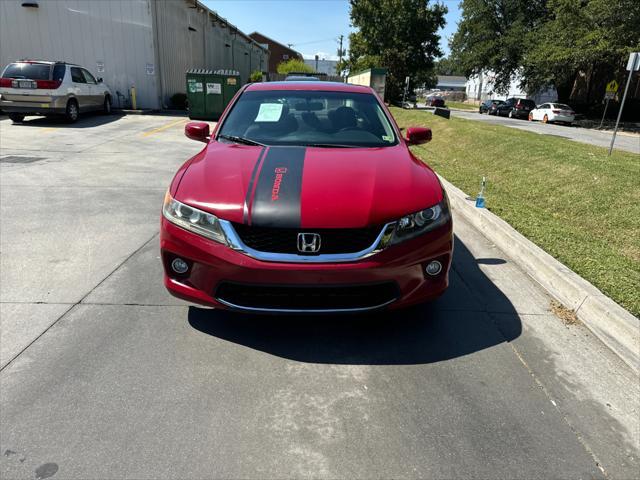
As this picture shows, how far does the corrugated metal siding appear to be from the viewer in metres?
21.8

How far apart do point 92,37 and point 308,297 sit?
22.8 m

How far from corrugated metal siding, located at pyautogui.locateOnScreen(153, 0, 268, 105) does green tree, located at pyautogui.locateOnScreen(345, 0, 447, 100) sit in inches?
726

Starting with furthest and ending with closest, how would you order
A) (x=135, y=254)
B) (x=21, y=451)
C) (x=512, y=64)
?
(x=512, y=64), (x=135, y=254), (x=21, y=451)

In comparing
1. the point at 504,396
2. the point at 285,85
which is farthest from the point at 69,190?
the point at 504,396

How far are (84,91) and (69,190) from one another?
10.9 metres

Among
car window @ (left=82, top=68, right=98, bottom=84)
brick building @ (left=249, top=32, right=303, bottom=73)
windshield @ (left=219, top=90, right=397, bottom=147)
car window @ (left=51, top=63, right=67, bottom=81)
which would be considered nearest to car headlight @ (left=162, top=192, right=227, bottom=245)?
windshield @ (left=219, top=90, right=397, bottom=147)

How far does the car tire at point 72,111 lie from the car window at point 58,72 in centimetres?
85

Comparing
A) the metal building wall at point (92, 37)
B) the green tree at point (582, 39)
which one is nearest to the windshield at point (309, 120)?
the metal building wall at point (92, 37)

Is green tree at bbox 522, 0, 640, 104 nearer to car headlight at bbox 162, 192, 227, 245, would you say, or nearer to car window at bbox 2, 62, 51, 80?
car window at bbox 2, 62, 51, 80

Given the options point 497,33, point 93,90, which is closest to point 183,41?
point 93,90

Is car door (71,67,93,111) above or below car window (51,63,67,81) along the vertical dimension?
below

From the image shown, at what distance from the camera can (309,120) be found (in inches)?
163

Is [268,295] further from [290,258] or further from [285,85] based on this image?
[285,85]

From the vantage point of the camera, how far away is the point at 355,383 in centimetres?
270
